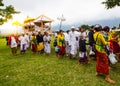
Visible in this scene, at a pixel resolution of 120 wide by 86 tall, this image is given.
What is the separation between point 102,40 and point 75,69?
361 cm

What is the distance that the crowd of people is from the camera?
13969 millimetres

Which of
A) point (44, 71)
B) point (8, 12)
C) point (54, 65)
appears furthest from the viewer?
point (8, 12)

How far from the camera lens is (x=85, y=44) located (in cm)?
1786

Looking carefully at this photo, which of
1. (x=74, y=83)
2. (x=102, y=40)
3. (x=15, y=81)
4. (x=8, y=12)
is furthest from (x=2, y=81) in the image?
(x=8, y=12)

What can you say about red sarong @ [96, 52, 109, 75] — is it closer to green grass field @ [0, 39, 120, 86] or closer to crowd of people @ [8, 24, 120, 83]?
crowd of people @ [8, 24, 120, 83]

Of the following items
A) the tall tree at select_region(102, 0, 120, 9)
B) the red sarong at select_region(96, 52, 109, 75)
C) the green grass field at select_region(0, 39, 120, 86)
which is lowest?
the green grass field at select_region(0, 39, 120, 86)

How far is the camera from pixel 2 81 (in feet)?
49.2

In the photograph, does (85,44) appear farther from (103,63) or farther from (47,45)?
(47,45)

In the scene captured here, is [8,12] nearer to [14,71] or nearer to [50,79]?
[14,71]

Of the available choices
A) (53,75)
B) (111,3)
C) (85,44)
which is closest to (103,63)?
(53,75)

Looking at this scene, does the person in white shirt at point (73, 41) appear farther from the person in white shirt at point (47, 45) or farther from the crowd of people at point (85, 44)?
the person in white shirt at point (47, 45)

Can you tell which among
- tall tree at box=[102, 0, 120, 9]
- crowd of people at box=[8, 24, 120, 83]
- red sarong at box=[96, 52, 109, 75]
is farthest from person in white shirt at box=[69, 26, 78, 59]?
tall tree at box=[102, 0, 120, 9]

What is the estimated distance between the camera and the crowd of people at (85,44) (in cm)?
1397

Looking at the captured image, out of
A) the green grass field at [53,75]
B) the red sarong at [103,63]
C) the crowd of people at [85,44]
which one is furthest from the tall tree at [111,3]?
the red sarong at [103,63]
